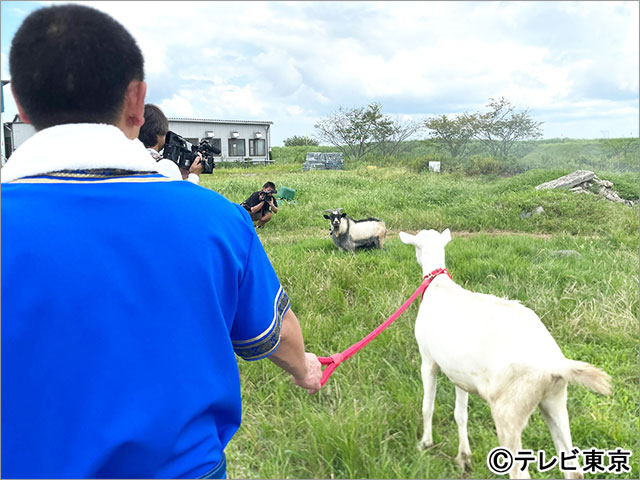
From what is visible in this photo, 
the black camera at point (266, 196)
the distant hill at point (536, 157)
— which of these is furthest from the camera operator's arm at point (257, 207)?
the distant hill at point (536, 157)

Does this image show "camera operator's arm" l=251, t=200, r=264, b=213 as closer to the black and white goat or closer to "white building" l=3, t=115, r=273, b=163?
the black and white goat

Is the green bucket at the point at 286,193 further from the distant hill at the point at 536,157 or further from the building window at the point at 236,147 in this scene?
the building window at the point at 236,147

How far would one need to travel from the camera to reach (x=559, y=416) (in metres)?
2.03

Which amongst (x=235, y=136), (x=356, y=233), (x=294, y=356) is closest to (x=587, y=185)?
(x=356, y=233)

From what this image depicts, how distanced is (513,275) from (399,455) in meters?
3.09

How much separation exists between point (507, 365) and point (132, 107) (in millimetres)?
1696

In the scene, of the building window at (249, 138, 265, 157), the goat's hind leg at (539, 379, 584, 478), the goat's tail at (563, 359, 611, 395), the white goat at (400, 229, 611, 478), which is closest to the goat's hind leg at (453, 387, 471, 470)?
the white goat at (400, 229, 611, 478)

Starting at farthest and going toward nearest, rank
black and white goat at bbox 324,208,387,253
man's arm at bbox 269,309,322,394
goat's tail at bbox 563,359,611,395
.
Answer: black and white goat at bbox 324,208,387,253, goat's tail at bbox 563,359,611,395, man's arm at bbox 269,309,322,394

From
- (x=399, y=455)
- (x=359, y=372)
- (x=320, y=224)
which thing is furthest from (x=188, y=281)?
(x=320, y=224)

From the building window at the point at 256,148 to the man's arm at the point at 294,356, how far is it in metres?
26.8

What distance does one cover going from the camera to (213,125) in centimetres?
2556

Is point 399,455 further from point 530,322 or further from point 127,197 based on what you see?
point 127,197

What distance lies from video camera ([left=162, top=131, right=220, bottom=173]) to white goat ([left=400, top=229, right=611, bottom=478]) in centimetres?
265

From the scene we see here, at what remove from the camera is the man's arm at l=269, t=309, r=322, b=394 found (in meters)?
1.56
